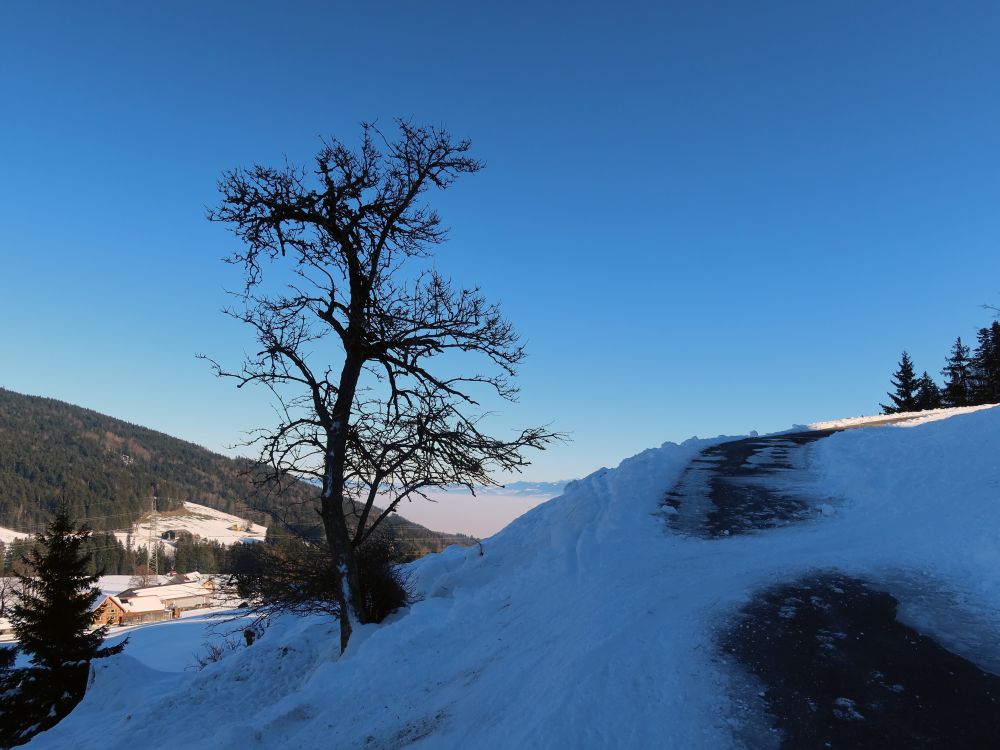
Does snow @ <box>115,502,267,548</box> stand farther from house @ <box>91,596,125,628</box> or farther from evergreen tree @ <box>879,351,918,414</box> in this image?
evergreen tree @ <box>879,351,918,414</box>

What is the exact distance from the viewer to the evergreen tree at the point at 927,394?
4884cm

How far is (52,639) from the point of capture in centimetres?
2195

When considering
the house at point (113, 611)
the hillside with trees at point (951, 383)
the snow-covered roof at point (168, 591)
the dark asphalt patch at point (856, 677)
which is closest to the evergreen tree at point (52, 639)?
the dark asphalt patch at point (856, 677)

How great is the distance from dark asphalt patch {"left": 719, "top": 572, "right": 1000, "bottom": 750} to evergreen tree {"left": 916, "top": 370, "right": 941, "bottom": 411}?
177ft

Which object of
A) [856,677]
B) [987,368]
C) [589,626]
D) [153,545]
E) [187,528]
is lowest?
[153,545]

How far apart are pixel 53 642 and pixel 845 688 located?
92.2 feet

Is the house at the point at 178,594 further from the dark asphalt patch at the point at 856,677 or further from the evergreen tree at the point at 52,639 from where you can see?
the dark asphalt patch at the point at 856,677

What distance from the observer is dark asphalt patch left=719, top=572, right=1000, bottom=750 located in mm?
3738

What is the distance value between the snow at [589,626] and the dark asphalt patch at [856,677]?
0.71ft

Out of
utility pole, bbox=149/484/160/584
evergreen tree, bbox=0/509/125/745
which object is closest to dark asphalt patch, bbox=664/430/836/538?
evergreen tree, bbox=0/509/125/745

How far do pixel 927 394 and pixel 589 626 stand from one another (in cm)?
5709

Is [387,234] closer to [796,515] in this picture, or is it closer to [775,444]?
[796,515]

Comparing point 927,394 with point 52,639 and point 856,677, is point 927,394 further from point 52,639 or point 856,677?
point 52,639

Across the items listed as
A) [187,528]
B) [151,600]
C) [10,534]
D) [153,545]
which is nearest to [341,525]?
[151,600]
